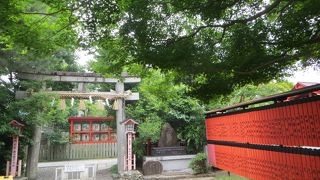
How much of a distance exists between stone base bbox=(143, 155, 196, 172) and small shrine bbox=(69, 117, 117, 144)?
847cm

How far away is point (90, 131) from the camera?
865 inches

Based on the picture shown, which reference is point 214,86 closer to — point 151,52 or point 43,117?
point 151,52

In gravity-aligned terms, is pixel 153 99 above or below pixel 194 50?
above

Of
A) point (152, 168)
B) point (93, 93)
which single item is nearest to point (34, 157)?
point (93, 93)

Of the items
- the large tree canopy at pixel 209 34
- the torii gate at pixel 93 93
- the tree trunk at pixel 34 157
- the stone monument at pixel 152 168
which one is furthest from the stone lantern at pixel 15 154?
the large tree canopy at pixel 209 34

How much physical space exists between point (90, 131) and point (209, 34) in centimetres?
1935

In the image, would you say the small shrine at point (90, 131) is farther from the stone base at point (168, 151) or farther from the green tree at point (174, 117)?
the stone base at point (168, 151)

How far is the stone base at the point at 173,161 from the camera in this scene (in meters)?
14.4

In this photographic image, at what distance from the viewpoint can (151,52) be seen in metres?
3.48

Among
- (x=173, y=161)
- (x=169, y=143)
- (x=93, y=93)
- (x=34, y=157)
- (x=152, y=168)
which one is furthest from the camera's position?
(x=169, y=143)

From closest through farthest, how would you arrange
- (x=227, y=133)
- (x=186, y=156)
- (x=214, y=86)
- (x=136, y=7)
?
(x=136, y=7) < (x=214, y=86) < (x=227, y=133) < (x=186, y=156)

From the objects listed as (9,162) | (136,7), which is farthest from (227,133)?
(9,162)

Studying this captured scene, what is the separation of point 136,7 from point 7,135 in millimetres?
11645

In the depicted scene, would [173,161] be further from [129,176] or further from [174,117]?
[129,176]
